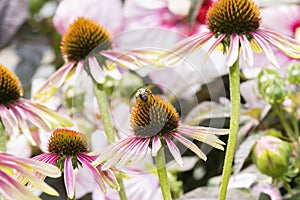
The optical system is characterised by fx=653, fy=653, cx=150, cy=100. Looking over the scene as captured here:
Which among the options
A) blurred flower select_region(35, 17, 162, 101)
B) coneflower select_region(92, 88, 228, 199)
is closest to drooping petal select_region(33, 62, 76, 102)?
blurred flower select_region(35, 17, 162, 101)

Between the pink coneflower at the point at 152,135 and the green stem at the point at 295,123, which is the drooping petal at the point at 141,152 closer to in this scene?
the pink coneflower at the point at 152,135

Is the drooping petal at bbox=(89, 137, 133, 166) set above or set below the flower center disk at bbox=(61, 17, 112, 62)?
below

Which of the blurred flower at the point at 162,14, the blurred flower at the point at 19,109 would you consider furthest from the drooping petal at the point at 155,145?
the blurred flower at the point at 162,14

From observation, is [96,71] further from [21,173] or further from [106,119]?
[21,173]

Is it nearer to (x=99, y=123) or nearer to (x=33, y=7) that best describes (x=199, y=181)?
(x=99, y=123)

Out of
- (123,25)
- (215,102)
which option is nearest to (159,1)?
(123,25)

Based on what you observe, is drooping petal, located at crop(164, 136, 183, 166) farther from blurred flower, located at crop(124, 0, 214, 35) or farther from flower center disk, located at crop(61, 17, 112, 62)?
blurred flower, located at crop(124, 0, 214, 35)
